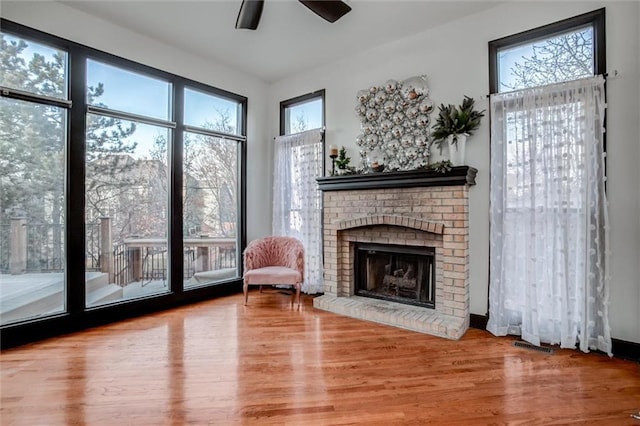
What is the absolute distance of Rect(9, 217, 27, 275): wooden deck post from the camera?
9.50ft

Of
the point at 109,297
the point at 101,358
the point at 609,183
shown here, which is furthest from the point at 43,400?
the point at 609,183

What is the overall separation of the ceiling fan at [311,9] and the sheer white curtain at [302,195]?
1847 mm

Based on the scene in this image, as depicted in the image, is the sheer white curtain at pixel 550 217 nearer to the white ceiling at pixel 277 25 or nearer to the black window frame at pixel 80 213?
the white ceiling at pixel 277 25

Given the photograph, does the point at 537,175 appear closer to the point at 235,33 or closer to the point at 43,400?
the point at 235,33

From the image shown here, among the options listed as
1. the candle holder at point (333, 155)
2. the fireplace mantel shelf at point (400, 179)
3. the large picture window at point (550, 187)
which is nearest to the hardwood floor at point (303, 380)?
the large picture window at point (550, 187)

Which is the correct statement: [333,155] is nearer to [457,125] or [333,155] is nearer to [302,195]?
[302,195]

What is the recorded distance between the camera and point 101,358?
2604 mm

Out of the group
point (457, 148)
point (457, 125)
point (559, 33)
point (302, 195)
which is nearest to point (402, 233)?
point (457, 148)

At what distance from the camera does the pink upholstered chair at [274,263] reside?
393cm

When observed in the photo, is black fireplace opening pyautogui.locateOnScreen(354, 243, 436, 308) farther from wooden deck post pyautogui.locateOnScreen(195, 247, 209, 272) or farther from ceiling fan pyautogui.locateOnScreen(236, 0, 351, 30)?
ceiling fan pyautogui.locateOnScreen(236, 0, 351, 30)

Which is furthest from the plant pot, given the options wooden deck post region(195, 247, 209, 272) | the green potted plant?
wooden deck post region(195, 247, 209, 272)

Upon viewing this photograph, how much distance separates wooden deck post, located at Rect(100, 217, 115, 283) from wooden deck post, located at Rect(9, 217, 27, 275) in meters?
0.63

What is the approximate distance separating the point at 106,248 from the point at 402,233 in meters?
3.32

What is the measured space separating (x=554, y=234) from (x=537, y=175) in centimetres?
54
